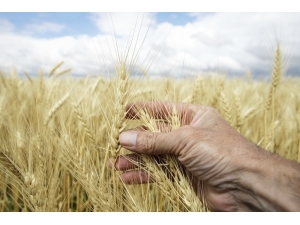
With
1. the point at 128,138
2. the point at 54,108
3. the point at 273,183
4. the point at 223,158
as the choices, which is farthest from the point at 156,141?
the point at 54,108

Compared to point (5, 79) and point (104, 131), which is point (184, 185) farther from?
point (5, 79)

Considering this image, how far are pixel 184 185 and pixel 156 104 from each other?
1.83 ft

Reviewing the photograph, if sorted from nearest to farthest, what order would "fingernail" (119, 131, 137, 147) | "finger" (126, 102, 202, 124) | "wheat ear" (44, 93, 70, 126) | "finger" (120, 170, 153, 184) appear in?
1. "fingernail" (119, 131, 137, 147)
2. "finger" (120, 170, 153, 184)
3. "finger" (126, 102, 202, 124)
4. "wheat ear" (44, 93, 70, 126)

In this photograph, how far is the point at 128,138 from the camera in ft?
4.13

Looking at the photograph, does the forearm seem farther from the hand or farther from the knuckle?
the knuckle

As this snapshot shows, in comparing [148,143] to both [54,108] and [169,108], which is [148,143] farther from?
[54,108]

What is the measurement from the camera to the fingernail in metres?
1.25

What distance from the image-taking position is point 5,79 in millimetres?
2662

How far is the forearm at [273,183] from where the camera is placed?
3.65ft

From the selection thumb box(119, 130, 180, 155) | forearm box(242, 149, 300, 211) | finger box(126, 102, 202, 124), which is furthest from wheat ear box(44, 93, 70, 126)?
forearm box(242, 149, 300, 211)

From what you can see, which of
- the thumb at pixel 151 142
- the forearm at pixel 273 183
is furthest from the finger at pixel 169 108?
the forearm at pixel 273 183

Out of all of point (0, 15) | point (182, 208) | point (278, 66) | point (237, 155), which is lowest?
point (182, 208)

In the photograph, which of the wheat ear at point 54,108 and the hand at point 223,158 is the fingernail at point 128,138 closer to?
the hand at point 223,158
